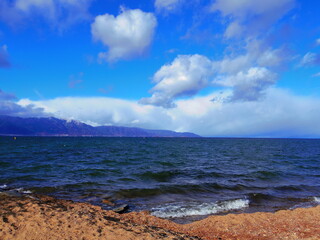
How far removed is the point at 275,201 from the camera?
16.2 metres

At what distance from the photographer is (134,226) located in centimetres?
927

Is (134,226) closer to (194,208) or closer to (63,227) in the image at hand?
(63,227)

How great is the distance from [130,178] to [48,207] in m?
12.0

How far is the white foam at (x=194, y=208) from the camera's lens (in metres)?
13.1

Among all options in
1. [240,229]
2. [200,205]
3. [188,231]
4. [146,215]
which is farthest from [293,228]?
[146,215]

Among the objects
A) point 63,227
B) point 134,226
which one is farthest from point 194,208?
point 63,227

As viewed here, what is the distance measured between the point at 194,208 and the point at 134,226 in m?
5.97

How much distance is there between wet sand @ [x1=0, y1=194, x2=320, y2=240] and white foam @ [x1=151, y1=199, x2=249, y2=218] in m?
1.22

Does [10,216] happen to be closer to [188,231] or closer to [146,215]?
[146,215]

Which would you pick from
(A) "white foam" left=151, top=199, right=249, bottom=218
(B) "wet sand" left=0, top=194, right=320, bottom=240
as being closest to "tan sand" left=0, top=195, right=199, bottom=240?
(B) "wet sand" left=0, top=194, right=320, bottom=240

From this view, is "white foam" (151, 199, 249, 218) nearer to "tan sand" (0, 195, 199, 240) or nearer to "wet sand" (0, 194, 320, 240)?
"wet sand" (0, 194, 320, 240)

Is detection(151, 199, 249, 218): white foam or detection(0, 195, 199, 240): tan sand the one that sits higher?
detection(0, 195, 199, 240): tan sand

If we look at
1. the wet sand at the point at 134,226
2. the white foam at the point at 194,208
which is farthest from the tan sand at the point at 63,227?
the white foam at the point at 194,208

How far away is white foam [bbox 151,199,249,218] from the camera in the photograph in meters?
13.1
